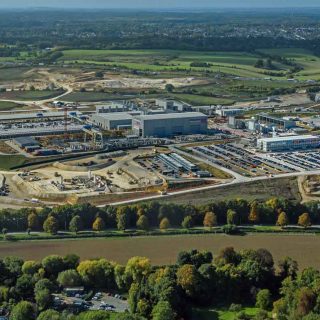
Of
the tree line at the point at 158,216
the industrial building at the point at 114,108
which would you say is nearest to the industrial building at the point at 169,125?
the industrial building at the point at 114,108

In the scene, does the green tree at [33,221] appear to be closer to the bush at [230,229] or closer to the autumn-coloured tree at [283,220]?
the bush at [230,229]

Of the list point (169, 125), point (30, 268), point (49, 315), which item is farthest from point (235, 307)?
point (169, 125)

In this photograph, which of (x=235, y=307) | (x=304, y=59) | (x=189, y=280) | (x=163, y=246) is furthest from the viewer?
(x=304, y=59)

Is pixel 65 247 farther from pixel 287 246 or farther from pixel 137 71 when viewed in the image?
pixel 137 71

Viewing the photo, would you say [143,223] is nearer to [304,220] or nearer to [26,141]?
[304,220]

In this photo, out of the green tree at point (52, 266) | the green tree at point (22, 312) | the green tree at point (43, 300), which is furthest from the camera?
the green tree at point (52, 266)

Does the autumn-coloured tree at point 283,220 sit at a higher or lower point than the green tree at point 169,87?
lower
